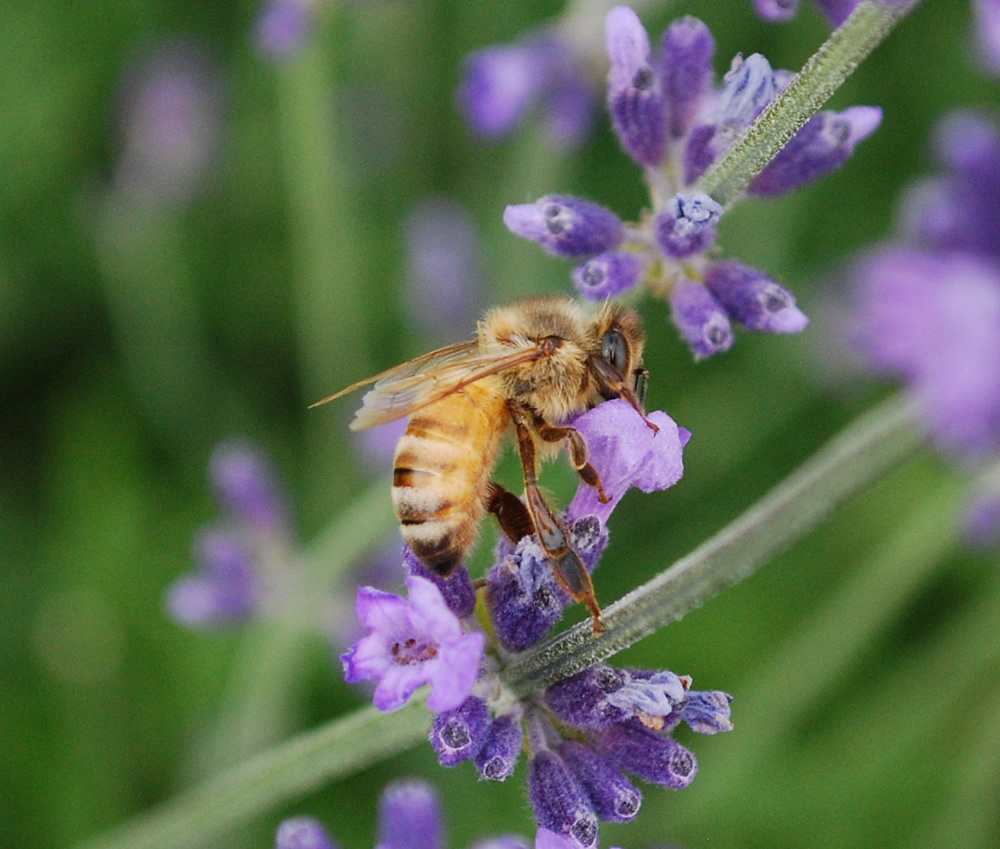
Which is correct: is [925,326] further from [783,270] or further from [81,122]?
[81,122]

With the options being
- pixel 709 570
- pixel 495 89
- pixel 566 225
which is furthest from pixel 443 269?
pixel 709 570

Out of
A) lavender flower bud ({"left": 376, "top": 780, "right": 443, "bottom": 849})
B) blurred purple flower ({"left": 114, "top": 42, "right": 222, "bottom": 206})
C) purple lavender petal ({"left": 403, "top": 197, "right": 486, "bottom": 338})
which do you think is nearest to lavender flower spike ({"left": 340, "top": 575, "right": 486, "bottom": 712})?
lavender flower bud ({"left": 376, "top": 780, "right": 443, "bottom": 849})

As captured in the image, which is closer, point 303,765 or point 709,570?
point 709,570

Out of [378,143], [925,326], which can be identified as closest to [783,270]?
[925,326]

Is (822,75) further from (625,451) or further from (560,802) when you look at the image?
(560,802)

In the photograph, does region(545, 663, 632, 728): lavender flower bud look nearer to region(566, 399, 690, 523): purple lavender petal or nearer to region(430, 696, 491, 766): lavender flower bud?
region(430, 696, 491, 766): lavender flower bud
